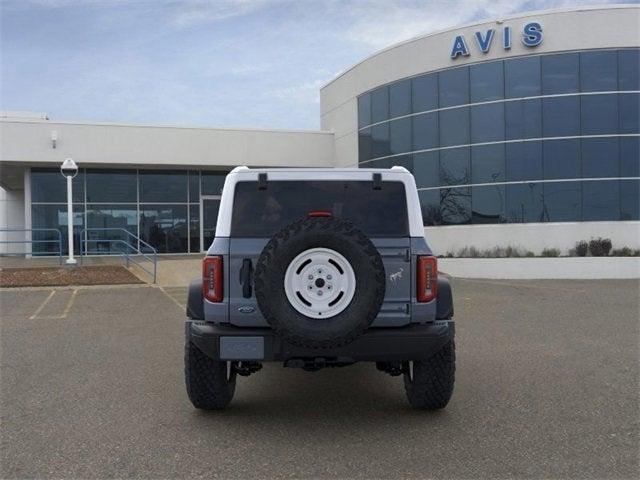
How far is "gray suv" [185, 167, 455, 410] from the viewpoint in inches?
163

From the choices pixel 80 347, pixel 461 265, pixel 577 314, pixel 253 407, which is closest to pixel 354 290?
pixel 253 407

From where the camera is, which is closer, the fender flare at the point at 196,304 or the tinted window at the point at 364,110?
the fender flare at the point at 196,304

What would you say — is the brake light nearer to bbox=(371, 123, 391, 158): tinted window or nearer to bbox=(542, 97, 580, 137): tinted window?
bbox=(542, 97, 580, 137): tinted window

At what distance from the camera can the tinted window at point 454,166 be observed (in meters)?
21.6

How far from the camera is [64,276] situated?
51.3 ft

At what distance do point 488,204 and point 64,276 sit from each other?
13.8m

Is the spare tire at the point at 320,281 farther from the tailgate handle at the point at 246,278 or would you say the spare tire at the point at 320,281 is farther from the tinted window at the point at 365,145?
the tinted window at the point at 365,145

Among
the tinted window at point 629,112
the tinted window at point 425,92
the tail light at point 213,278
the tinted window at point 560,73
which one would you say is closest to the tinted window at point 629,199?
the tinted window at point 629,112

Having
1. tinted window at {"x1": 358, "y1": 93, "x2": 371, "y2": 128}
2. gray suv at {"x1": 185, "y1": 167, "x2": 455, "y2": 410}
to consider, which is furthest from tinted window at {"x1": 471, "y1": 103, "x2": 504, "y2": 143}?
gray suv at {"x1": 185, "y1": 167, "x2": 455, "y2": 410}

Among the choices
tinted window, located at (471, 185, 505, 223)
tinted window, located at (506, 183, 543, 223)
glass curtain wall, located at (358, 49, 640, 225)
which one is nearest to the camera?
glass curtain wall, located at (358, 49, 640, 225)

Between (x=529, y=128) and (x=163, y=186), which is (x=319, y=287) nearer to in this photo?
(x=529, y=128)

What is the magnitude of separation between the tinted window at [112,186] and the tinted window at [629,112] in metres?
18.2

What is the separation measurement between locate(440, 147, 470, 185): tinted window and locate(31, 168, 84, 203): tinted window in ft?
46.3

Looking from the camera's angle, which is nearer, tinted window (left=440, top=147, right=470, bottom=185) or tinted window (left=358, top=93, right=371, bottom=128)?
tinted window (left=440, top=147, right=470, bottom=185)
